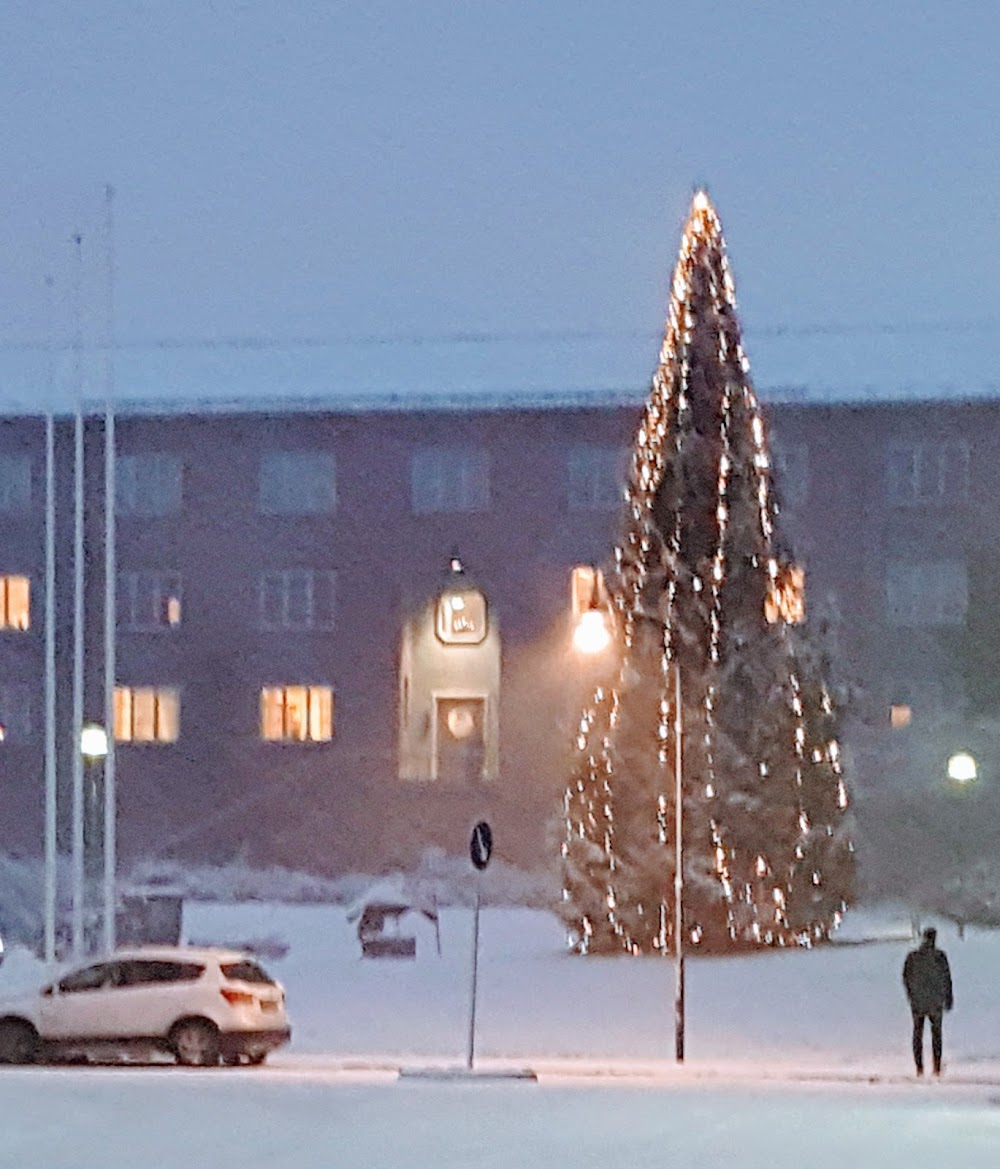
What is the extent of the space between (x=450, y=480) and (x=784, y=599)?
62.7ft

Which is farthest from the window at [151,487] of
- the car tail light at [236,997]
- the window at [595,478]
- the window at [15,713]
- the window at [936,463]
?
the car tail light at [236,997]

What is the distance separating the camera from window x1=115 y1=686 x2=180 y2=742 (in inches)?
2074

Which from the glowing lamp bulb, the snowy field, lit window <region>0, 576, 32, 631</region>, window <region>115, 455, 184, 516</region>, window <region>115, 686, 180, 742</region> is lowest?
the snowy field

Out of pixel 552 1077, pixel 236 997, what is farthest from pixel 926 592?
pixel 236 997

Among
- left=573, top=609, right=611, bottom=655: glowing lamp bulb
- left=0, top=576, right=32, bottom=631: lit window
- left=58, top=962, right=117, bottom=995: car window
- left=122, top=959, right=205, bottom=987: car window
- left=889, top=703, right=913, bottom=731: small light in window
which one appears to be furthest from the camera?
left=0, top=576, right=32, bottom=631: lit window

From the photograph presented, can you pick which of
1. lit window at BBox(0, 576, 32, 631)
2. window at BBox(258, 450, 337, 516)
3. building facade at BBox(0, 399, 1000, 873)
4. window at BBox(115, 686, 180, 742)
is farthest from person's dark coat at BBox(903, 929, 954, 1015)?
lit window at BBox(0, 576, 32, 631)

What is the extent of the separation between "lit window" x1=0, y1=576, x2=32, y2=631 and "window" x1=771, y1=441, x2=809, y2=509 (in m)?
19.5

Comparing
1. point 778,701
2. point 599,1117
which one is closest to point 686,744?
point 778,701

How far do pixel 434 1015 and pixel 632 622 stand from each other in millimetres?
7483

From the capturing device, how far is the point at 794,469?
2020 inches

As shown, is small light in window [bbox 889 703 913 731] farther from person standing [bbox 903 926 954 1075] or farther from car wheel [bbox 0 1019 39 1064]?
car wheel [bbox 0 1019 39 1064]

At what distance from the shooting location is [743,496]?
3397 centimetres

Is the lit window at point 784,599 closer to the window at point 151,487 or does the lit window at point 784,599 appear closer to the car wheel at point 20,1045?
the car wheel at point 20,1045

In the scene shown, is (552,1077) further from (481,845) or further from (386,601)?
(386,601)
